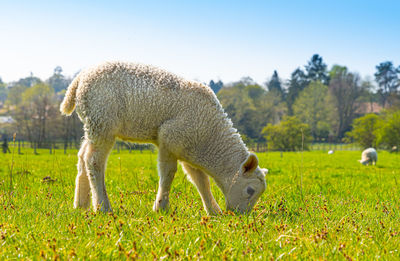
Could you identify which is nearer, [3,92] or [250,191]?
[250,191]

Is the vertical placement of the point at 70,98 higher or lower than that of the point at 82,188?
higher

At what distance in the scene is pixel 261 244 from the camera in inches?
121

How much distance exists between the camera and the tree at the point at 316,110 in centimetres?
6297

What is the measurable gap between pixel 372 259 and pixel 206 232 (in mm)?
1374

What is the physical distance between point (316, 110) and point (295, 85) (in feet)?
65.2

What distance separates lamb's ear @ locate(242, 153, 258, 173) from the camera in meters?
4.86

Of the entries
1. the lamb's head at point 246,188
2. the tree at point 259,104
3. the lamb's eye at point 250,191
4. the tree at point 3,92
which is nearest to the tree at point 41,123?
the tree at point 259,104

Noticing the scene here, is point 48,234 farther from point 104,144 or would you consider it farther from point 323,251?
point 323,251

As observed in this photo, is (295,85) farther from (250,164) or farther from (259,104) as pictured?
(250,164)

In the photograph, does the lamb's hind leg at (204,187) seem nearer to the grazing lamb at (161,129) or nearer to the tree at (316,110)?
the grazing lamb at (161,129)

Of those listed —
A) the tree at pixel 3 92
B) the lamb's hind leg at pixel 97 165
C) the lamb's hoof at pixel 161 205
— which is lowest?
the lamb's hoof at pixel 161 205

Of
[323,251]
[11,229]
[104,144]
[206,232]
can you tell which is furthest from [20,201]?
[323,251]

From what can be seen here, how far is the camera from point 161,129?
194 inches

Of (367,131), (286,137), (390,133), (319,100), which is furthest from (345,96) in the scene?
(286,137)
